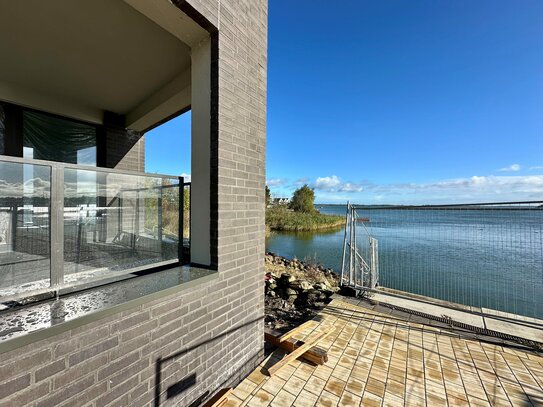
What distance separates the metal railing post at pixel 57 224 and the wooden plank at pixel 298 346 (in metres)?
2.09

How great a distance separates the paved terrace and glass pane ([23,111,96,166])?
4.20 m

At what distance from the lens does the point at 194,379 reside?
1877mm

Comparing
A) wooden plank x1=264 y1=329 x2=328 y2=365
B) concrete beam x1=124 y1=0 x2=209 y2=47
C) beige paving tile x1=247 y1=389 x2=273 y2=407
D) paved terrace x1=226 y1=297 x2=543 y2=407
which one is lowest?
paved terrace x1=226 y1=297 x2=543 y2=407

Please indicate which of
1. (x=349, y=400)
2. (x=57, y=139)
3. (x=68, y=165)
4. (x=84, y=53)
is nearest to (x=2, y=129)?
(x=57, y=139)

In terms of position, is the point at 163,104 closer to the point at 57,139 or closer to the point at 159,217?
the point at 57,139

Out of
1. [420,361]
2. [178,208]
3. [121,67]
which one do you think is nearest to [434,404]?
[420,361]

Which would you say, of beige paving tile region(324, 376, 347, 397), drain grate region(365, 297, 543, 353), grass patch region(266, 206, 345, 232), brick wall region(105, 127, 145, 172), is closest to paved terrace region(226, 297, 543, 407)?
beige paving tile region(324, 376, 347, 397)

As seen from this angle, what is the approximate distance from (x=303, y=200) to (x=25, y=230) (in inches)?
1165

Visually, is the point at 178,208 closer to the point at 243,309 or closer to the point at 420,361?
the point at 243,309

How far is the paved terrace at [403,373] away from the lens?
6.58ft

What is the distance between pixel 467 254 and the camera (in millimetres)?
4652

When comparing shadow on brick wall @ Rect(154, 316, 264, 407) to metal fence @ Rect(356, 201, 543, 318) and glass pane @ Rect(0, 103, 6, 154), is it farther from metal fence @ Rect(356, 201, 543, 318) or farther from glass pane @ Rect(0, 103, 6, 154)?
glass pane @ Rect(0, 103, 6, 154)

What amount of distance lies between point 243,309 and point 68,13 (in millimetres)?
2990

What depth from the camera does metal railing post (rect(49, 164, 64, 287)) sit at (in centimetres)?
138
